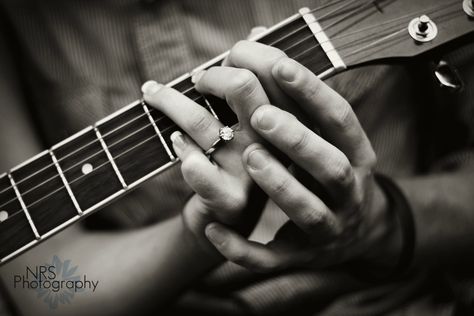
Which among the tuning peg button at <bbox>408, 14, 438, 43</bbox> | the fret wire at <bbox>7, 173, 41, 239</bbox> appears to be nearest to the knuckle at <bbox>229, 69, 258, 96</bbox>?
the tuning peg button at <bbox>408, 14, 438, 43</bbox>

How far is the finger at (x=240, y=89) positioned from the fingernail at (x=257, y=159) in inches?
1.6

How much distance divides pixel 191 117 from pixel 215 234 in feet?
Result: 0.49

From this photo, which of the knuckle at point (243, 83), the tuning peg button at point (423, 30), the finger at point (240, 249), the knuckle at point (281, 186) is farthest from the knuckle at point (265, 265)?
the tuning peg button at point (423, 30)

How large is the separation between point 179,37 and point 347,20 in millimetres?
288

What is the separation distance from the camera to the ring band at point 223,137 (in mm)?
473

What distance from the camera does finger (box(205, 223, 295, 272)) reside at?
1.70ft

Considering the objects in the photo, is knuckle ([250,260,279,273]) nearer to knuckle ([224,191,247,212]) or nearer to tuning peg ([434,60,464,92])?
knuckle ([224,191,247,212])

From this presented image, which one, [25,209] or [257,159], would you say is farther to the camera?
[25,209]

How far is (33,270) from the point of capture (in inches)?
25.7

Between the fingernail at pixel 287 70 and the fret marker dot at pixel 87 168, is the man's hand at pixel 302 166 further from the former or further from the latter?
the fret marker dot at pixel 87 168

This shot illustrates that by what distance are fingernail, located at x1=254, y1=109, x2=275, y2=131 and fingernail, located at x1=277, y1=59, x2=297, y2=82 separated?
43mm

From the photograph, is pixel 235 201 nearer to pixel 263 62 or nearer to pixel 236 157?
pixel 236 157

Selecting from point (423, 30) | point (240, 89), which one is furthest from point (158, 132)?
point (423, 30)

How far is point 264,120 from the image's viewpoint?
438mm
